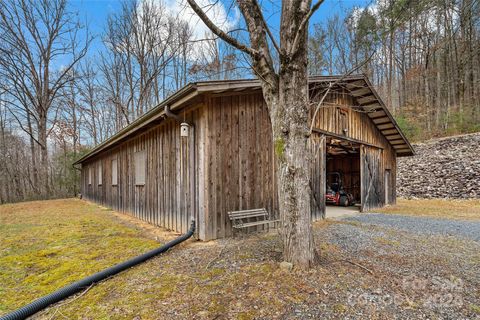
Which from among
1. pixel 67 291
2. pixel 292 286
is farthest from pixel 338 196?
pixel 67 291

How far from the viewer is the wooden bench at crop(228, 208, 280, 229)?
4867 millimetres

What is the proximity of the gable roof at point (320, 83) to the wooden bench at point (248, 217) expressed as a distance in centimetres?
252

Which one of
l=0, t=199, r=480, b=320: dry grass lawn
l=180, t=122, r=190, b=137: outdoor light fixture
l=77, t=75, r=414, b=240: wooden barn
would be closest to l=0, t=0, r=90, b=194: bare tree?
l=77, t=75, r=414, b=240: wooden barn

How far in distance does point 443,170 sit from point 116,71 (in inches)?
866

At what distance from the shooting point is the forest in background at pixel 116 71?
14867 millimetres

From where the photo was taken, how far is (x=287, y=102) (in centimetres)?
311

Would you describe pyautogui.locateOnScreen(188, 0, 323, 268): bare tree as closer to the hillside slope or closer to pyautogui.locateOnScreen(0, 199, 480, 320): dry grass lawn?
pyautogui.locateOnScreen(0, 199, 480, 320): dry grass lawn

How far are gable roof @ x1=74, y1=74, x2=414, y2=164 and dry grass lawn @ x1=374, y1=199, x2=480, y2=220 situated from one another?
2.74 metres

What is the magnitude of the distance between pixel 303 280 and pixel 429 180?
14.3 metres

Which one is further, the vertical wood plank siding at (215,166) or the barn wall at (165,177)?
the barn wall at (165,177)

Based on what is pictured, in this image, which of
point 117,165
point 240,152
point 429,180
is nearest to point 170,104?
point 240,152

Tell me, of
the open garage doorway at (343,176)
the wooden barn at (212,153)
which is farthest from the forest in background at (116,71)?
the wooden barn at (212,153)

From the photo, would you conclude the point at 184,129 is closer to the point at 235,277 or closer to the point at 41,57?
the point at 235,277

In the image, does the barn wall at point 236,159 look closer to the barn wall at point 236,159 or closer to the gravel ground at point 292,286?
the barn wall at point 236,159
